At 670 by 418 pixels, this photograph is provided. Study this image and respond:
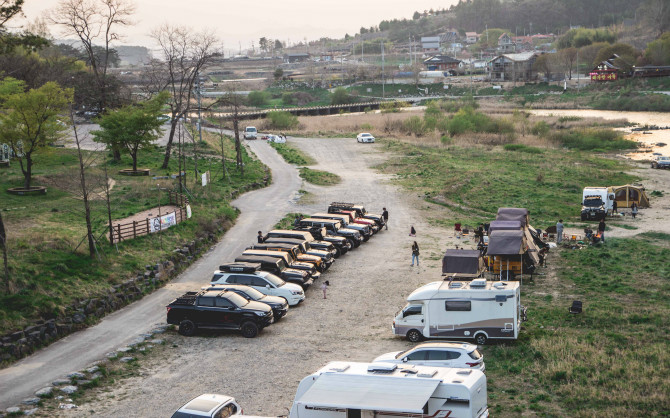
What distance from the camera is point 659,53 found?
163 metres

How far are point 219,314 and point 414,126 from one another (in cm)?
6937

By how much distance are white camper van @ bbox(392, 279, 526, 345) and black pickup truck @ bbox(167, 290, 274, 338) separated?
5.40 m

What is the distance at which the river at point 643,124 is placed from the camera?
8219 cm

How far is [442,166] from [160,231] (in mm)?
34677

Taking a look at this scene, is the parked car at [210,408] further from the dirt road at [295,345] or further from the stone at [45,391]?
the stone at [45,391]

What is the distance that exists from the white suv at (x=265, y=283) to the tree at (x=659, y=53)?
155 meters

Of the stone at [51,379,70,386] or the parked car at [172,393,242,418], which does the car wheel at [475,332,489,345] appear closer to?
the parked car at [172,393,242,418]

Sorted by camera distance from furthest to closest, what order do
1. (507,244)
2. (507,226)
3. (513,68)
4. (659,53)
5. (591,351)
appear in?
(513,68)
(659,53)
(507,226)
(507,244)
(591,351)

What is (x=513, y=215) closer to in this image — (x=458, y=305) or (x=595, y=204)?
(x=595, y=204)

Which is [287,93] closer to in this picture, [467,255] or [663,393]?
[467,255]

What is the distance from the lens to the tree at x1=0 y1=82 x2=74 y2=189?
43125mm

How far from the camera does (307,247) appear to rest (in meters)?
37.3

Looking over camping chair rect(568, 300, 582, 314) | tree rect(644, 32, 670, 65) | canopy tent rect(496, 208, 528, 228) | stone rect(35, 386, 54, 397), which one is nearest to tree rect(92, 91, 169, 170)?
canopy tent rect(496, 208, 528, 228)

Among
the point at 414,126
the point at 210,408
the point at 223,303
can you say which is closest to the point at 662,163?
the point at 414,126
